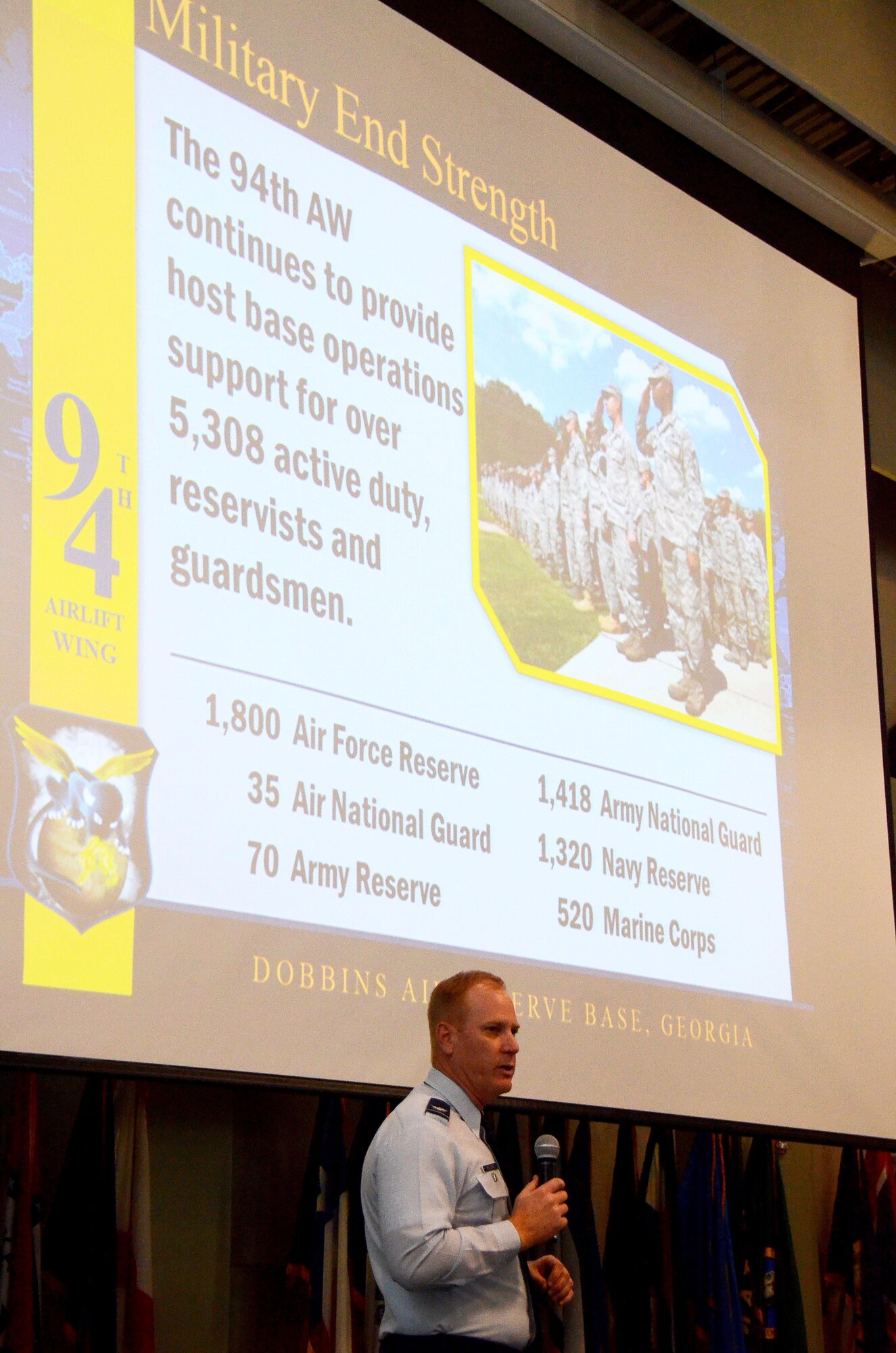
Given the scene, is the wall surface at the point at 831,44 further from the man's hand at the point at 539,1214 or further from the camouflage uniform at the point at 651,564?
the man's hand at the point at 539,1214

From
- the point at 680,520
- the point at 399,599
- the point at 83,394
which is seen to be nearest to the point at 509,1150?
the point at 399,599

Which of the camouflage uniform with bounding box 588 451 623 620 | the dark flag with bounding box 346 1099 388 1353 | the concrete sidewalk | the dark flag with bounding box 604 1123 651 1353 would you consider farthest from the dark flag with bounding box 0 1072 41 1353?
the camouflage uniform with bounding box 588 451 623 620

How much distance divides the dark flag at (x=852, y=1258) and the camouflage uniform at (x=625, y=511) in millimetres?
1992

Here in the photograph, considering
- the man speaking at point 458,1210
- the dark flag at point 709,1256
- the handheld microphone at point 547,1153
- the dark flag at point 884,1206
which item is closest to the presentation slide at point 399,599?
the dark flag at point 709,1256

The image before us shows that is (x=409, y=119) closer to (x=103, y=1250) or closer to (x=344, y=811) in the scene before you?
(x=344, y=811)

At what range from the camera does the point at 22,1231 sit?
3.08 meters

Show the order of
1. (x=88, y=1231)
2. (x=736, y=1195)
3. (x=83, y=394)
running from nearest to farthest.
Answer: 1. (x=83, y=394)
2. (x=88, y=1231)
3. (x=736, y=1195)

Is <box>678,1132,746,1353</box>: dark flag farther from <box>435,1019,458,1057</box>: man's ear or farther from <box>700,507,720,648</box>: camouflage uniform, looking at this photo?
<box>435,1019,458,1057</box>: man's ear

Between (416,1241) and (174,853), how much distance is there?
0.90 metres

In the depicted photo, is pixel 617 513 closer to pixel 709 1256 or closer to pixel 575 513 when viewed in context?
pixel 575 513

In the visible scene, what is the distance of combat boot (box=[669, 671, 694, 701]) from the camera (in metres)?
4.06

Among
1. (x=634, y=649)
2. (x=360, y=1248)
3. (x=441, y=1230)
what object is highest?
(x=634, y=649)

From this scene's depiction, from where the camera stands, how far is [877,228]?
543 cm

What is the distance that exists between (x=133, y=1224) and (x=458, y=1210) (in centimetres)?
129
